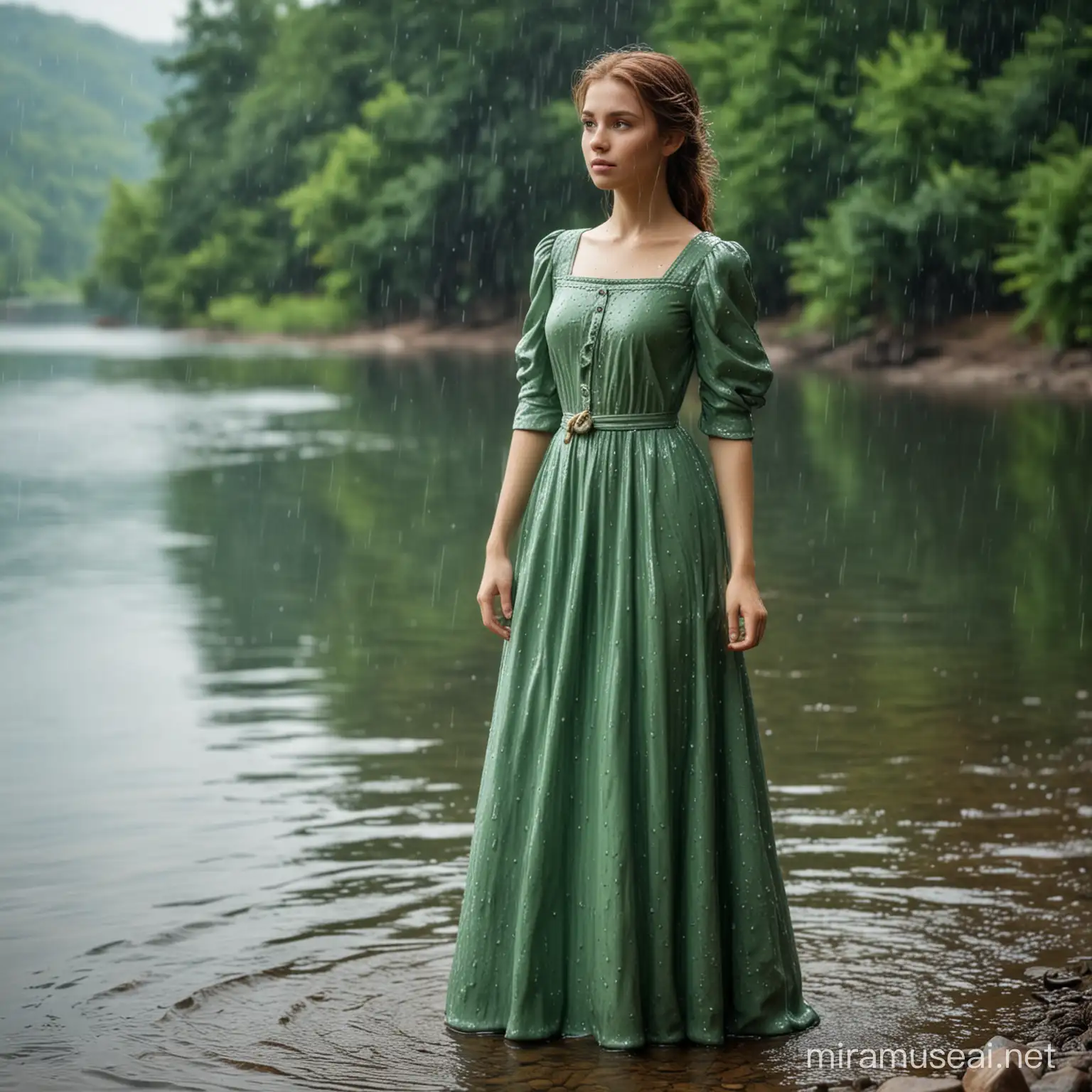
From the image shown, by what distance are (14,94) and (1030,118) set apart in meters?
118

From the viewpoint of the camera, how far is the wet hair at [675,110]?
12.8ft

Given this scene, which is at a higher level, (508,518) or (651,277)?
(651,277)

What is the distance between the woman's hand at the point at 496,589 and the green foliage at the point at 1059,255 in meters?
28.1

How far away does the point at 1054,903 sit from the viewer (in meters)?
5.06

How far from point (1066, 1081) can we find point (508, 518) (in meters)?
1.57

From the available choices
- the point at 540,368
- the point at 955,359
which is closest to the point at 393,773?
the point at 540,368

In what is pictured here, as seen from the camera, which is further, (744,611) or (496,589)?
(496,589)

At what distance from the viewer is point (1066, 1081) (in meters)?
3.45

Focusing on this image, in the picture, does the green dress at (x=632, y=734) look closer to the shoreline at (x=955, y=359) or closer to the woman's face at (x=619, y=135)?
the woman's face at (x=619, y=135)

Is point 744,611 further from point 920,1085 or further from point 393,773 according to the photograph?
point 393,773

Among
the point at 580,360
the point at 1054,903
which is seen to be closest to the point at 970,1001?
the point at 1054,903

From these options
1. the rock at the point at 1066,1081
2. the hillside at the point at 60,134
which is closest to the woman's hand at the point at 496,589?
the rock at the point at 1066,1081

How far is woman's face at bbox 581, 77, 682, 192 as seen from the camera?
391 centimetres

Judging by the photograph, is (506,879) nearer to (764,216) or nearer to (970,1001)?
→ (970,1001)
